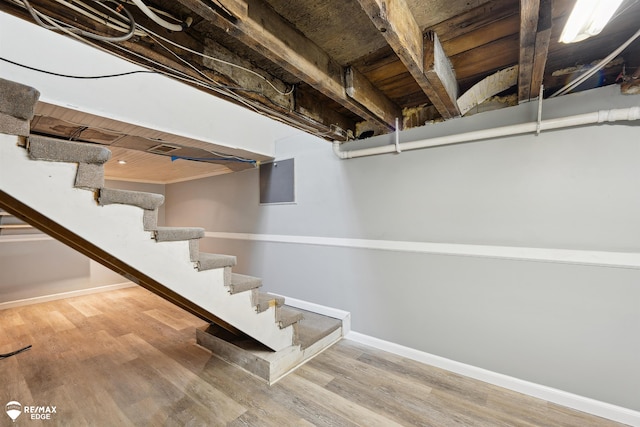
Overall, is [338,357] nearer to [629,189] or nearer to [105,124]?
[629,189]

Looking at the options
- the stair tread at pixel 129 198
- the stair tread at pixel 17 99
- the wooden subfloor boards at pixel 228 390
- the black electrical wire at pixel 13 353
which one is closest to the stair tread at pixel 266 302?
the wooden subfloor boards at pixel 228 390

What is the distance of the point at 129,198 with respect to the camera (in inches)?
55.5

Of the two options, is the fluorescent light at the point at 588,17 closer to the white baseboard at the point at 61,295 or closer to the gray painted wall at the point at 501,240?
the gray painted wall at the point at 501,240

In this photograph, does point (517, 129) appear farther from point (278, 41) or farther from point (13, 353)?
point (13, 353)

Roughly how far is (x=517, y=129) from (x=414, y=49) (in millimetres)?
1187

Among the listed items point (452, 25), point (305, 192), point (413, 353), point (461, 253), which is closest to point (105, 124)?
point (305, 192)

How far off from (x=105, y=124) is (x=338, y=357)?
109 inches

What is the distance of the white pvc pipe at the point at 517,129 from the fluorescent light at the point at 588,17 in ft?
2.81

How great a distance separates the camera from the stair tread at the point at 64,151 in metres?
1.11

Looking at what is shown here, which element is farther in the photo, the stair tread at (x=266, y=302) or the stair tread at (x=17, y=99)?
the stair tread at (x=266, y=302)

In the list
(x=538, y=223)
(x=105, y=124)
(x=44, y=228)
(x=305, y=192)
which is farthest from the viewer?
(x=305, y=192)

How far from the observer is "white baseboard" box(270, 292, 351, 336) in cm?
281

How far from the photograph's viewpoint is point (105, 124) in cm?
204

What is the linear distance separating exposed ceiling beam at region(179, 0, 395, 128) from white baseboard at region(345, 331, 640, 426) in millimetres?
2218
